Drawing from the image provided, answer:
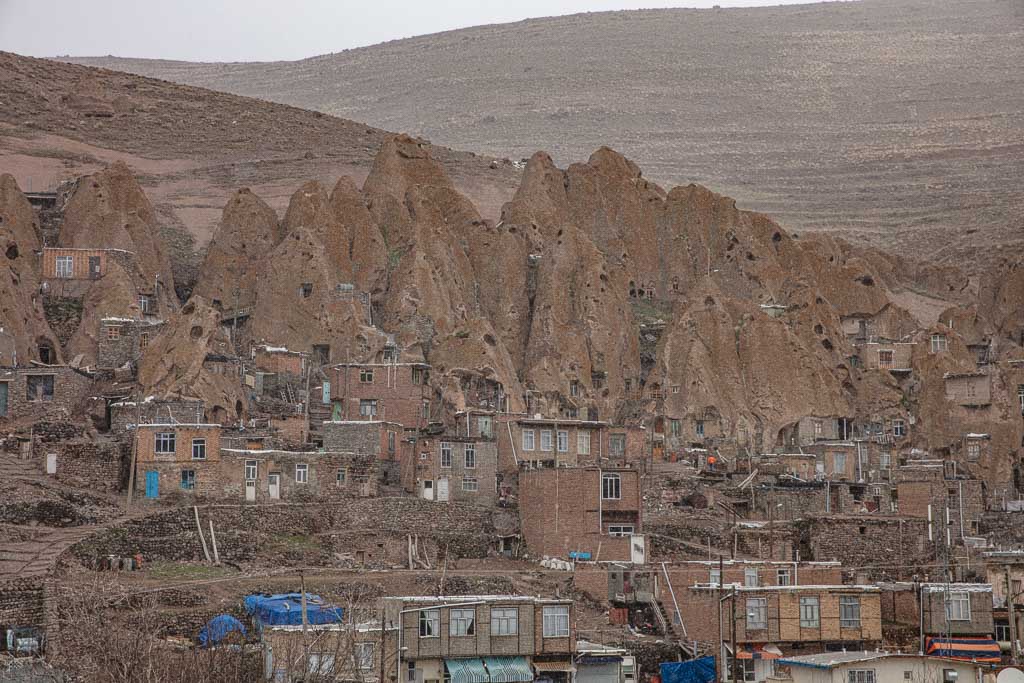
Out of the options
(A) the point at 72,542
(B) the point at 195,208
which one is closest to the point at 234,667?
(A) the point at 72,542

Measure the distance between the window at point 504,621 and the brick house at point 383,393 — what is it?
2955 centimetres

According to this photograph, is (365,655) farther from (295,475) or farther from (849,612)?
(295,475)

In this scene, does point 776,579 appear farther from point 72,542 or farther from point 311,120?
point 311,120

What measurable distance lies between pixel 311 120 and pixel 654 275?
6389cm

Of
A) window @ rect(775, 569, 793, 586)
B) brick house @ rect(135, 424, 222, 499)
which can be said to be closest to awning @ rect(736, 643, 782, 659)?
window @ rect(775, 569, 793, 586)

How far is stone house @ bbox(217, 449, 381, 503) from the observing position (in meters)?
72.4

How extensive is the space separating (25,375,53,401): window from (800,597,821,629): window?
32969 millimetres

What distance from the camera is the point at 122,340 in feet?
292

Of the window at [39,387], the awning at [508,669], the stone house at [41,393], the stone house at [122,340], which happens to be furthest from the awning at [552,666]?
the stone house at [122,340]

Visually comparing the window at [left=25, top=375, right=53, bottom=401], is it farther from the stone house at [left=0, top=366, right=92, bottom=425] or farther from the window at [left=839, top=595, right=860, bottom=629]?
the window at [left=839, top=595, right=860, bottom=629]

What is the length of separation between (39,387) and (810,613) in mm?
33635

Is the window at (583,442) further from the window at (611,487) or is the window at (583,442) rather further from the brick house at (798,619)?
the brick house at (798,619)

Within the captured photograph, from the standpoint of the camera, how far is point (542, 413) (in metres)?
94.0

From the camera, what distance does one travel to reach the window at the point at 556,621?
56.7 metres
